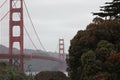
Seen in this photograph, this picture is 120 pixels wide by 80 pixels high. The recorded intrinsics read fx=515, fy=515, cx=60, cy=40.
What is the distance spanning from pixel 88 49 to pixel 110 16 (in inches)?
308

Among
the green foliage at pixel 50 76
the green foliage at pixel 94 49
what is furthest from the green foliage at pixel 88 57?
the green foliage at pixel 50 76

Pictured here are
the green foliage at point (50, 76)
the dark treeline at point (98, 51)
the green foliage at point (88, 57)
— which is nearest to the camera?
the dark treeline at point (98, 51)

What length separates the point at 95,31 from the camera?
36.2 meters

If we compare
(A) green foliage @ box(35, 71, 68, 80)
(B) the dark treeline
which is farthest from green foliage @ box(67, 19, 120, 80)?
(A) green foliage @ box(35, 71, 68, 80)

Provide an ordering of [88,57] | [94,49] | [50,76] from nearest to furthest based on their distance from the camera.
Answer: [88,57] → [94,49] → [50,76]

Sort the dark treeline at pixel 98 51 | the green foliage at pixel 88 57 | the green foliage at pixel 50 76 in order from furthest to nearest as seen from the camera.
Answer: the green foliage at pixel 50 76 < the green foliage at pixel 88 57 < the dark treeline at pixel 98 51

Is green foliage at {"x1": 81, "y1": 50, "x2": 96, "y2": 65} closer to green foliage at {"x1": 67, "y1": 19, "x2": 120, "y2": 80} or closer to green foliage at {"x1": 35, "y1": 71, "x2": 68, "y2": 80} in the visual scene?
green foliage at {"x1": 67, "y1": 19, "x2": 120, "y2": 80}

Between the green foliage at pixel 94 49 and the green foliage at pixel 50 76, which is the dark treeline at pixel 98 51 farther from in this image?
the green foliage at pixel 50 76

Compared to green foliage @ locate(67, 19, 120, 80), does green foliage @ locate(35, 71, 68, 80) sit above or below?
below

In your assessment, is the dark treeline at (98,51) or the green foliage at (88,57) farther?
the green foliage at (88,57)

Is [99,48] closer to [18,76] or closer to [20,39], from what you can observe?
[18,76]

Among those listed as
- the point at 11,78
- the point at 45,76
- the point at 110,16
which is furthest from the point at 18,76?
the point at 110,16

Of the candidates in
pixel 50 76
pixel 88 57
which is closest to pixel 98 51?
pixel 88 57

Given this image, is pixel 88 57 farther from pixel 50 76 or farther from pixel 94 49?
pixel 50 76
